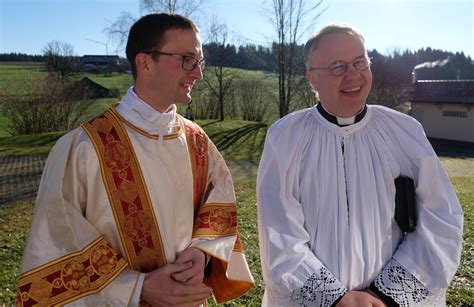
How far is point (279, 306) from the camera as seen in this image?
227 centimetres

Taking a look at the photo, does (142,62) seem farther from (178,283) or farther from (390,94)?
(390,94)

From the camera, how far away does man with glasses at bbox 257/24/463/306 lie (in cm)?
218

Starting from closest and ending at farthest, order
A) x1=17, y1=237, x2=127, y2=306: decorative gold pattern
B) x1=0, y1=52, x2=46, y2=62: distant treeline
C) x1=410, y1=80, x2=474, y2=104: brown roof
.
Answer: x1=17, y1=237, x2=127, y2=306: decorative gold pattern → x1=410, y1=80, x2=474, y2=104: brown roof → x1=0, y1=52, x2=46, y2=62: distant treeline

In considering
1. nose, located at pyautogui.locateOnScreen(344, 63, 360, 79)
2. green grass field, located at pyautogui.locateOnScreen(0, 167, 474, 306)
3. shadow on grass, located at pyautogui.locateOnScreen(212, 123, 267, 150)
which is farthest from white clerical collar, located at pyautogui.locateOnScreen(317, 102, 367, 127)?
shadow on grass, located at pyautogui.locateOnScreen(212, 123, 267, 150)

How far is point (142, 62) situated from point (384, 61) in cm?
3738

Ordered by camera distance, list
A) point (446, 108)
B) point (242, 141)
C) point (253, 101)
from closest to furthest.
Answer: point (242, 141)
point (446, 108)
point (253, 101)

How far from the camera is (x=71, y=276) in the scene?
2002mm

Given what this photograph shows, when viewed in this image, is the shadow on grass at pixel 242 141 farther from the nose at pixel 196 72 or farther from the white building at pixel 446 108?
the nose at pixel 196 72

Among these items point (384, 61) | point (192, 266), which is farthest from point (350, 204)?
point (384, 61)

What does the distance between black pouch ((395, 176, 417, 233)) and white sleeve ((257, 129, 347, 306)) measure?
0.47m

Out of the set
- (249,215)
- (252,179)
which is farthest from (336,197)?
(252,179)

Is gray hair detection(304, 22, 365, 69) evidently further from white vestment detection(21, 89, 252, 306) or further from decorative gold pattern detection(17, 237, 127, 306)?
decorative gold pattern detection(17, 237, 127, 306)

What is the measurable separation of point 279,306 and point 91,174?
1116mm

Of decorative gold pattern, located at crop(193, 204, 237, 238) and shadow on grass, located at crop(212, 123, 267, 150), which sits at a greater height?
decorative gold pattern, located at crop(193, 204, 237, 238)
